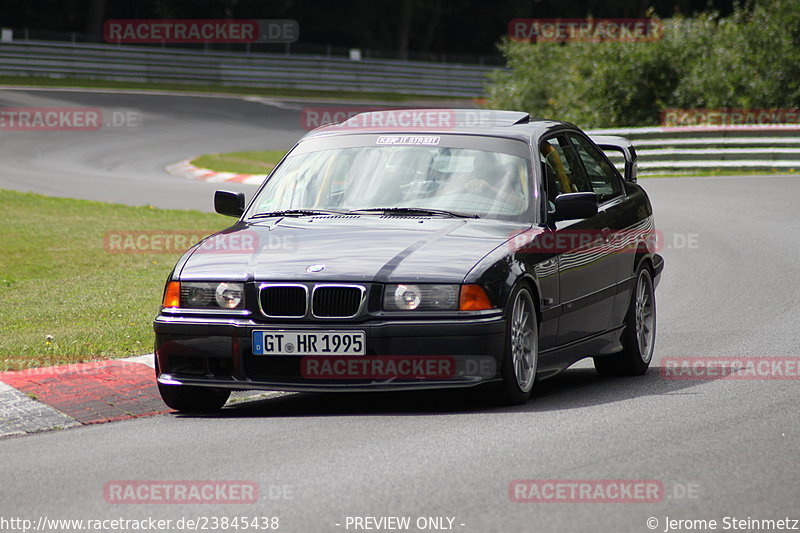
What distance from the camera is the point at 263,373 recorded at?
7055mm

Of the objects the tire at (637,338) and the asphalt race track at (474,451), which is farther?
the tire at (637,338)

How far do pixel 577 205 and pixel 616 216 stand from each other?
1220mm

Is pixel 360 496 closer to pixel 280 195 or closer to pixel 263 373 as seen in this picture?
pixel 263 373

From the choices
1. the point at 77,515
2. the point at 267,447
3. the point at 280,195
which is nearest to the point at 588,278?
the point at 280,195

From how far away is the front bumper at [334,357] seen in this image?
22.5 feet

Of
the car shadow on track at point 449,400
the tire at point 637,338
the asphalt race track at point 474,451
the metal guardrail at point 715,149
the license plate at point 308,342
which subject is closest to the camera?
the asphalt race track at point 474,451

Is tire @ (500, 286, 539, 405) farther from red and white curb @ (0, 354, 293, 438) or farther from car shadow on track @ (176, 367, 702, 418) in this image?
red and white curb @ (0, 354, 293, 438)

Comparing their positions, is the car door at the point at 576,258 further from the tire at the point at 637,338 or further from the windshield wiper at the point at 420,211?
the windshield wiper at the point at 420,211

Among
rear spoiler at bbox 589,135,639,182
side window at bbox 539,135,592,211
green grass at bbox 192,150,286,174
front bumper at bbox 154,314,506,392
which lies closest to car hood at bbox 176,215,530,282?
front bumper at bbox 154,314,506,392

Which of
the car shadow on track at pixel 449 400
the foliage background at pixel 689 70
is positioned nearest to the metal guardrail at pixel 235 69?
the foliage background at pixel 689 70

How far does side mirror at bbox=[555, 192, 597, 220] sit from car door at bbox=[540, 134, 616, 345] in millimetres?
160

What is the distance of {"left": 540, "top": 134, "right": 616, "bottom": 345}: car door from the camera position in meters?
7.93

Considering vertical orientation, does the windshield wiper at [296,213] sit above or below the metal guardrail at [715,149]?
above

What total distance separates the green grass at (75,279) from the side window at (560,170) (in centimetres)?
305
